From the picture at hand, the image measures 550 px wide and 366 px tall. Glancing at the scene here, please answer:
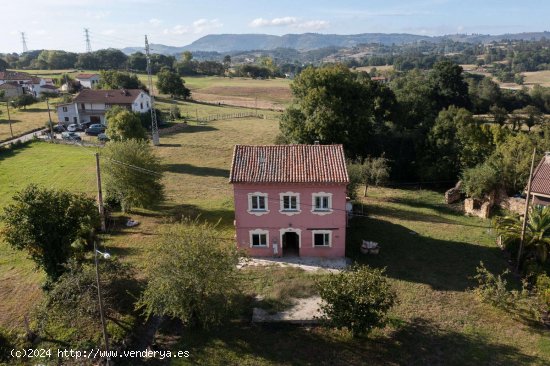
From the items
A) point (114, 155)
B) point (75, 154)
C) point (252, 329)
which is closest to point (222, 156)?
point (75, 154)

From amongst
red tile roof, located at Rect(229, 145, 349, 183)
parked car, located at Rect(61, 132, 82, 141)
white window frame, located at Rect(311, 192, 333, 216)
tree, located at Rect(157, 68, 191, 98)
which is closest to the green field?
white window frame, located at Rect(311, 192, 333, 216)

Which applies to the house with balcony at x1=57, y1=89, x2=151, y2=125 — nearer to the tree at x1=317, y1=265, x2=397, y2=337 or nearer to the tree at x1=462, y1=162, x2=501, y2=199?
the tree at x1=462, y1=162, x2=501, y2=199

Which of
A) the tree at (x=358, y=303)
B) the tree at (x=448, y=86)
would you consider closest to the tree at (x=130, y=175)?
the tree at (x=358, y=303)

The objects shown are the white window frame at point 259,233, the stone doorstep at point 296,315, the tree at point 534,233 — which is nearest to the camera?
the stone doorstep at point 296,315

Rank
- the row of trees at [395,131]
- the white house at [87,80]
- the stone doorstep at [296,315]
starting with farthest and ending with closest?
1. the white house at [87,80]
2. the row of trees at [395,131]
3. the stone doorstep at [296,315]

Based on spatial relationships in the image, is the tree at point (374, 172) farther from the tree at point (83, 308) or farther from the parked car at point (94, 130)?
the parked car at point (94, 130)

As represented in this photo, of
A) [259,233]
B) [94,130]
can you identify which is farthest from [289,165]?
[94,130]
